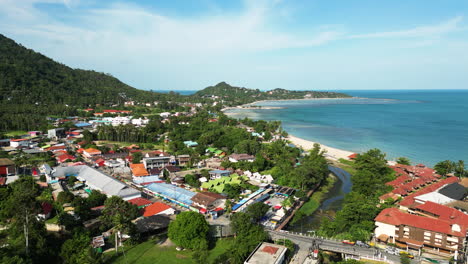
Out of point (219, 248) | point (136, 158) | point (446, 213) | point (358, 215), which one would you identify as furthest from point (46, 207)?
point (446, 213)

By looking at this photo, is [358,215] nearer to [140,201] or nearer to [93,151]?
[140,201]

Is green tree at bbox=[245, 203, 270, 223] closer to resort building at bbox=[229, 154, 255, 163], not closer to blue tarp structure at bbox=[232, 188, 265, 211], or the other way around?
blue tarp structure at bbox=[232, 188, 265, 211]

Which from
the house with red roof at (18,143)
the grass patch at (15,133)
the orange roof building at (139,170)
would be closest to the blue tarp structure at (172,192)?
the orange roof building at (139,170)

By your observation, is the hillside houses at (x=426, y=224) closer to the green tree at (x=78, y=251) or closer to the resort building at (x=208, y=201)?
the resort building at (x=208, y=201)

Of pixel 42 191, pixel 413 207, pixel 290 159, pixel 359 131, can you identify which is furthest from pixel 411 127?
pixel 42 191

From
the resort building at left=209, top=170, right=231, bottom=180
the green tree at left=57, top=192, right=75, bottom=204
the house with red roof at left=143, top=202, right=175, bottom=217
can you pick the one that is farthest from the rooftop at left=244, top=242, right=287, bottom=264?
the green tree at left=57, top=192, right=75, bottom=204

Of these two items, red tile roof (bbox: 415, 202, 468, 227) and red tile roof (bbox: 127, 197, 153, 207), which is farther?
red tile roof (bbox: 127, 197, 153, 207)

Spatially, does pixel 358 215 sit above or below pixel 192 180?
above
